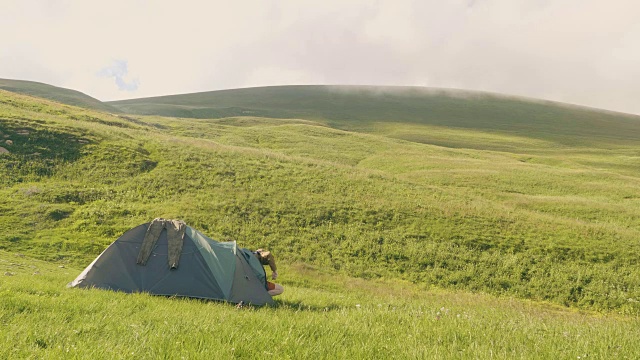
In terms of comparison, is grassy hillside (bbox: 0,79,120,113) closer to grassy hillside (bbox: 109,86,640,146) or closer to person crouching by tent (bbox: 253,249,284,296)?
grassy hillside (bbox: 109,86,640,146)

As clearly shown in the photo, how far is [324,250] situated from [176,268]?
45.7ft

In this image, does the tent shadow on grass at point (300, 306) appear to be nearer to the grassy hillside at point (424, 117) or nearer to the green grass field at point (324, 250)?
the green grass field at point (324, 250)

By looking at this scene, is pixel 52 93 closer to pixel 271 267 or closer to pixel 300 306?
pixel 271 267

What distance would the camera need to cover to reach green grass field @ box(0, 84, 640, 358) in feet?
17.9

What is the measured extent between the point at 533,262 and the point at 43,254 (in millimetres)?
28266

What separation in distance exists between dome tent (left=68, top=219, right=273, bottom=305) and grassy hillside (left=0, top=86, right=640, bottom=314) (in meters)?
9.44

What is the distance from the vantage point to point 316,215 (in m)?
30.5

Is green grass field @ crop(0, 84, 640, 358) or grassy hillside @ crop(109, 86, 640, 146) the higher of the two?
A: grassy hillside @ crop(109, 86, 640, 146)

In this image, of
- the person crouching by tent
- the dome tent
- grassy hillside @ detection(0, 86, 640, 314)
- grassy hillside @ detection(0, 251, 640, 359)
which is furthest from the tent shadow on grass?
grassy hillside @ detection(0, 86, 640, 314)

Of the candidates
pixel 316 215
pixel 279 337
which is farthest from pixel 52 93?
pixel 279 337

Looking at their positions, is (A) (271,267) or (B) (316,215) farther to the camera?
(B) (316,215)

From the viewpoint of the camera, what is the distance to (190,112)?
149 meters

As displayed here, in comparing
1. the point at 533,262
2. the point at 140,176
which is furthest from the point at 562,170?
the point at 140,176

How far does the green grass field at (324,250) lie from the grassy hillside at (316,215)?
135 millimetres
